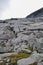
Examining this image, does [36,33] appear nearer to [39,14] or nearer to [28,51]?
[28,51]

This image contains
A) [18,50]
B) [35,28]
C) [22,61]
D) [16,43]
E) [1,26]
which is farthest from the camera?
[1,26]

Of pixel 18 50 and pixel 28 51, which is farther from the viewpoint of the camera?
pixel 18 50

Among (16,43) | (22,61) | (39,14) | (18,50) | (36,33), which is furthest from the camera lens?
(39,14)

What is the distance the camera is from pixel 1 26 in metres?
33.5

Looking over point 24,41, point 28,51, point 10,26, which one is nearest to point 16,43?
point 24,41

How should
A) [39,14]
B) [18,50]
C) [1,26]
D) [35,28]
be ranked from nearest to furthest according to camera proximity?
[18,50] < [35,28] < [1,26] < [39,14]

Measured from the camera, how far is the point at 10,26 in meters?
32.4

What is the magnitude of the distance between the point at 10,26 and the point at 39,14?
13114 millimetres

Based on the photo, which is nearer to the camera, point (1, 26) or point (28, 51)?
point (28, 51)

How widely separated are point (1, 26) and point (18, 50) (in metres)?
10.3

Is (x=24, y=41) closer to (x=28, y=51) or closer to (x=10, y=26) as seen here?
(x=28, y=51)

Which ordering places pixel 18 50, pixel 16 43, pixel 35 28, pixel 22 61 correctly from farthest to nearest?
pixel 35 28 < pixel 16 43 < pixel 18 50 < pixel 22 61

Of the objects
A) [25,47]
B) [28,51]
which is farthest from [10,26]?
[28,51]

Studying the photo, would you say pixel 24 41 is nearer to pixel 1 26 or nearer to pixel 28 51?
pixel 28 51
